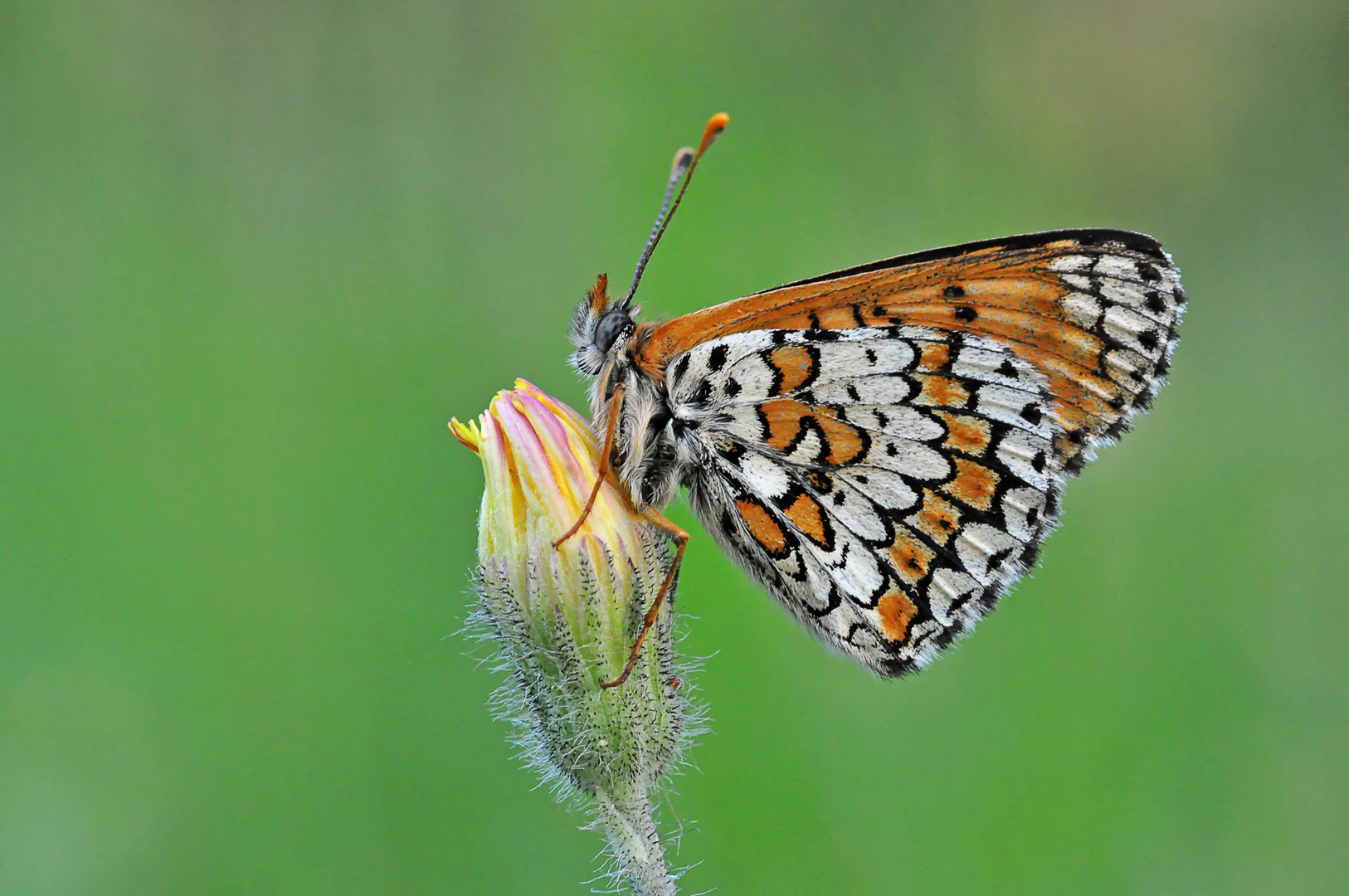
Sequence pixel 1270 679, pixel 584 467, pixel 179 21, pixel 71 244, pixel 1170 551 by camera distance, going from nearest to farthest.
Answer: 1. pixel 584 467
2. pixel 1270 679
3. pixel 1170 551
4. pixel 71 244
5. pixel 179 21

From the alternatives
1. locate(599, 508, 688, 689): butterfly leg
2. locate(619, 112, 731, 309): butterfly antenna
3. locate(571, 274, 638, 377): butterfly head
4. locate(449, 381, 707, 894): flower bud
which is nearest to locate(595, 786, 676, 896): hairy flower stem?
locate(449, 381, 707, 894): flower bud

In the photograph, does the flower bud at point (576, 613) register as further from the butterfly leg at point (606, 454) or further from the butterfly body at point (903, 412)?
the butterfly body at point (903, 412)

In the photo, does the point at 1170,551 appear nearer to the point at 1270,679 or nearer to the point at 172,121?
the point at 1270,679

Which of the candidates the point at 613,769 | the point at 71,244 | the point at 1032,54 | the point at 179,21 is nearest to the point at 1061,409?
the point at 613,769

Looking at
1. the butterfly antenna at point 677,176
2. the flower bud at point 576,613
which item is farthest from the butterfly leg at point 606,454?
the butterfly antenna at point 677,176

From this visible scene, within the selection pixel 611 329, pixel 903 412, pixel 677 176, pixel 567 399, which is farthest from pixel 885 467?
pixel 567 399

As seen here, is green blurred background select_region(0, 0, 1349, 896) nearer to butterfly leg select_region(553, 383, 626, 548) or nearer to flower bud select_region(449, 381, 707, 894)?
flower bud select_region(449, 381, 707, 894)
